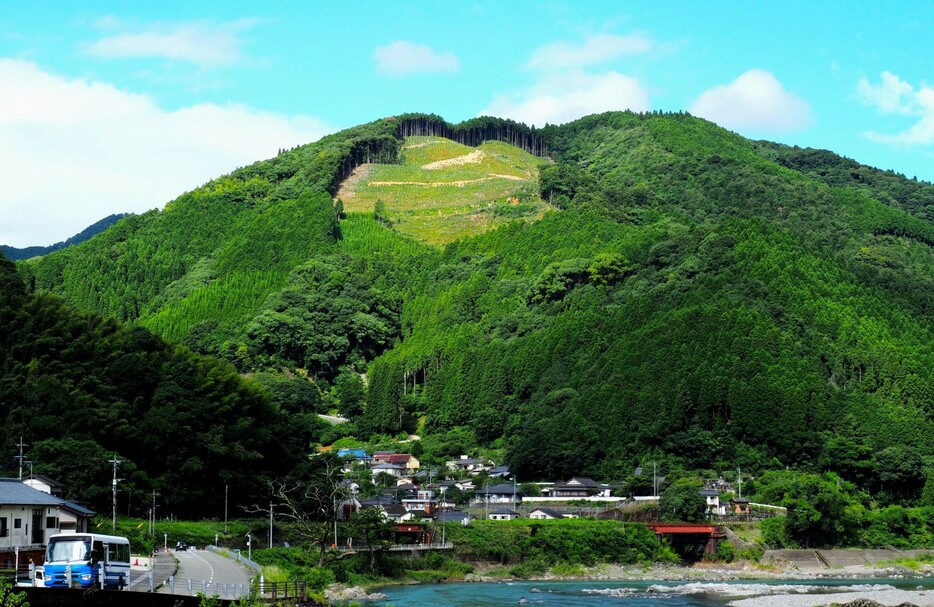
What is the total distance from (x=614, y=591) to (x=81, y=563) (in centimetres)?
3740

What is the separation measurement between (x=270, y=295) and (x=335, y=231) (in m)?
25.0

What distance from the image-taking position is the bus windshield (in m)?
28.5

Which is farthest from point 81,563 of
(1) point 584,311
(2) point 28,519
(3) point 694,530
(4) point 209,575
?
(1) point 584,311

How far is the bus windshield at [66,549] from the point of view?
28.5 meters

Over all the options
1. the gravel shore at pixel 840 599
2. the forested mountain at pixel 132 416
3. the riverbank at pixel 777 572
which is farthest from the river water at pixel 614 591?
the forested mountain at pixel 132 416

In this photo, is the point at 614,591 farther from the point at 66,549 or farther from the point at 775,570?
the point at 66,549

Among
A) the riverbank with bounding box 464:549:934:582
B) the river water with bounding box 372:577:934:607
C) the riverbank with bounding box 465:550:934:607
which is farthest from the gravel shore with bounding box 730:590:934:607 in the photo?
the riverbank with bounding box 464:549:934:582

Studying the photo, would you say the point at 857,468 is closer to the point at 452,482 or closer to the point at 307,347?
the point at 452,482

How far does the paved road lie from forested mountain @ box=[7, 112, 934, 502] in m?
53.7

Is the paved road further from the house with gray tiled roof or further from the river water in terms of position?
the river water

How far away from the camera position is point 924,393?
102 m

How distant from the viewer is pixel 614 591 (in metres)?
60.8

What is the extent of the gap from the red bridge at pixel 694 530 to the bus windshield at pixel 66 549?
2095 inches

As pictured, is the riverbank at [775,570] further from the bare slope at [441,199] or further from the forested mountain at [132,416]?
the bare slope at [441,199]
